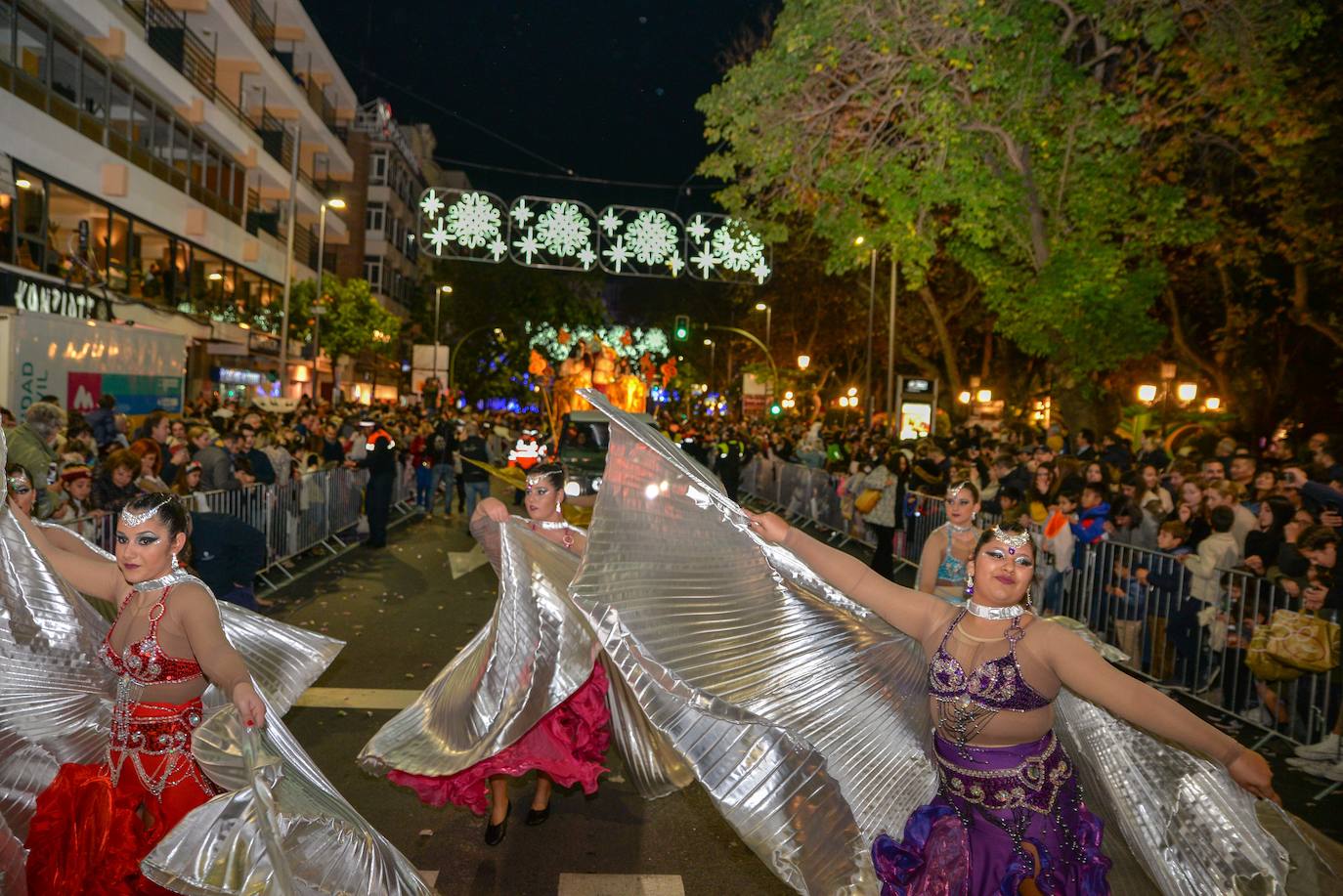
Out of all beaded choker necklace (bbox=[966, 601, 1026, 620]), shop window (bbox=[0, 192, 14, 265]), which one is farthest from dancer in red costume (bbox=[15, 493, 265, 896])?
shop window (bbox=[0, 192, 14, 265])

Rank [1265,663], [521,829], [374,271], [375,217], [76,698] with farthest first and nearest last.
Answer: [374,271], [375,217], [1265,663], [521,829], [76,698]

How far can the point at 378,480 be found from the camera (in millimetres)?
16266

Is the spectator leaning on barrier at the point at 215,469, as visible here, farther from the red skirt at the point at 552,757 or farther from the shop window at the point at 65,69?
the shop window at the point at 65,69

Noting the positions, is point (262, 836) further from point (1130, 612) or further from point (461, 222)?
point (461, 222)

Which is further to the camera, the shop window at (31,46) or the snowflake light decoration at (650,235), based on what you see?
the snowflake light decoration at (650,235)

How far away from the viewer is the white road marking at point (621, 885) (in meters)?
5.14

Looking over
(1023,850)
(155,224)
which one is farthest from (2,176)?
(1023,850)

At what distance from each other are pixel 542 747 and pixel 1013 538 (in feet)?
9.66

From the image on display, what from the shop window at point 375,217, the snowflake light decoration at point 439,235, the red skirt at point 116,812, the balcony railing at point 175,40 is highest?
the shop window at point 375,217

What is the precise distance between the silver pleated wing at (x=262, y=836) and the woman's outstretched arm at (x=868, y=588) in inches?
67.0

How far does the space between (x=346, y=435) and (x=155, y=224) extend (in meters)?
13.5

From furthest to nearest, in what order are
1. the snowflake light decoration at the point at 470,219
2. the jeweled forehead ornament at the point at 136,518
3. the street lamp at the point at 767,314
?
the street lamp at the point at 767,314 < the snowflake light decoration at the point at 470,219 < the jeweled forehead ornament at the point at 136,518

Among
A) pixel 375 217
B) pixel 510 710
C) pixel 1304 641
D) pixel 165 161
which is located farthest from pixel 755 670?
pixel 375 217

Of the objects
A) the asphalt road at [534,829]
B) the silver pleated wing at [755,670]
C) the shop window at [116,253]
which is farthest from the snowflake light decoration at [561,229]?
the silver pleated wing at [755,670]
